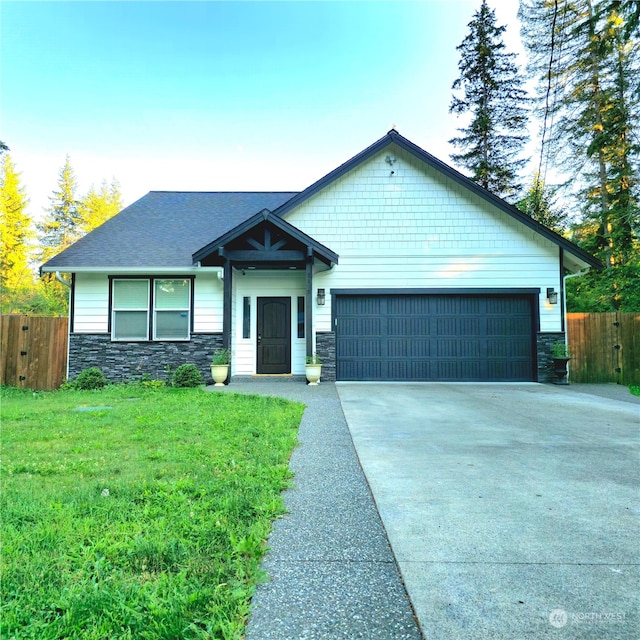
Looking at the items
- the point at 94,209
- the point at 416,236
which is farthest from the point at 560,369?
the point at 94,209

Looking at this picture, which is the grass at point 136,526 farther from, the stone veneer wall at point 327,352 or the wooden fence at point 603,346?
the wooden fence at point 603,346

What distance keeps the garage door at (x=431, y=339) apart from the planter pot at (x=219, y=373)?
9.46 feet

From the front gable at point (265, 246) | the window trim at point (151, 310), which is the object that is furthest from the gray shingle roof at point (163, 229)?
the front gable at point (265, 246)

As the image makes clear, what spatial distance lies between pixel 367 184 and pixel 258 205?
13.7ft

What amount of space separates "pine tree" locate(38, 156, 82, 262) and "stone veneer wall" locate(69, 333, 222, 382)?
27.0 meters

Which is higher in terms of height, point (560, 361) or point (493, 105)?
point (493, 105)

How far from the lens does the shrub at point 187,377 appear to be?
30.4 ft

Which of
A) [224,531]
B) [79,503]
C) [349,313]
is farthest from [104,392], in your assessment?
[224,531]

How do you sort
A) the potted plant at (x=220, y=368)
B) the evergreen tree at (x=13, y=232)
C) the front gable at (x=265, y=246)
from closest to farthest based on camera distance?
1. the front gable at (x=265, y=246)
2. the potted plant at (x=220, y=368)
3. the evergreen tree at (x=13, y=232)

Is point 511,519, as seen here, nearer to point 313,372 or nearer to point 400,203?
point 313,372

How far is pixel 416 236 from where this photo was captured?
33.9 feet

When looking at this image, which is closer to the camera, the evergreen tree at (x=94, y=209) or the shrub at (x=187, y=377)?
the shrub at (x=187, y=377)

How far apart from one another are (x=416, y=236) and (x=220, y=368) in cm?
606

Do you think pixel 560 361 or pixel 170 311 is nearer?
pixel 560 361
